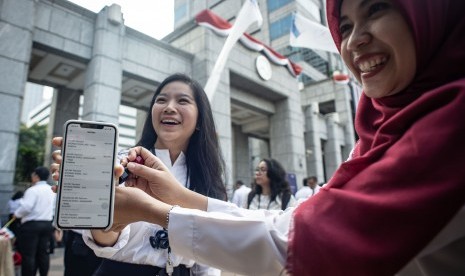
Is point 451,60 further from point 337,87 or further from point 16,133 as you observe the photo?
point 337,87

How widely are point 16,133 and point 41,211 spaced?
2.26 metres

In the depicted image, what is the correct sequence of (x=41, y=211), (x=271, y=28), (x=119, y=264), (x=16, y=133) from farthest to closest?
(x=271, y=28)
(x=16, y=133)
(x=41, y=211)
(x=119, y=264)

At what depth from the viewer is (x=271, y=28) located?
1129 inches

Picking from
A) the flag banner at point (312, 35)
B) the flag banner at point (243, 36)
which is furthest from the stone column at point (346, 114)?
the flag banner at point (312, 35)

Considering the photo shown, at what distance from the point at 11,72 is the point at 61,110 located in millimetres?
3982

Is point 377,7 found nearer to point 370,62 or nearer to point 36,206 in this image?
point 370,62

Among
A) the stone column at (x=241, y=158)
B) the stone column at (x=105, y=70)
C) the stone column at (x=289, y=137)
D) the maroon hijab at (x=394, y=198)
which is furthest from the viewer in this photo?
the stone column at (x=241, y=158)

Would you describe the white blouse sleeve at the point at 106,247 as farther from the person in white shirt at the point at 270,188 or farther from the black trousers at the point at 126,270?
the person in white shirt at the point at 270,188

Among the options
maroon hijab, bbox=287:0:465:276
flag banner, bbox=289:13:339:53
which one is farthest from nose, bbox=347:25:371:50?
flag banner, bbox=289:13:339:53

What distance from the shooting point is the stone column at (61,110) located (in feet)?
33.4

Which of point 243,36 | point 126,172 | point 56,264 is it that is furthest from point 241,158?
point 126,172

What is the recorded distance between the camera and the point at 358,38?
1.17 meters

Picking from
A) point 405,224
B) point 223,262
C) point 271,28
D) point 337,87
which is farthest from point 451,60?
point 271,28

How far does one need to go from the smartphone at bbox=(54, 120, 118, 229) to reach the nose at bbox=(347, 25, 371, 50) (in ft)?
3.33
